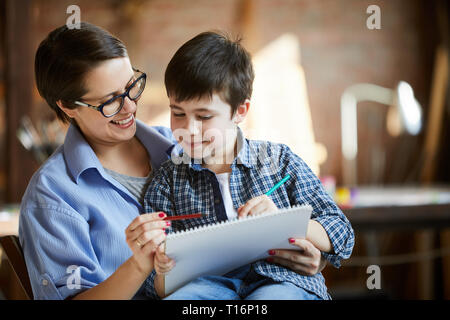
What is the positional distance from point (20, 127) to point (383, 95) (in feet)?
6.96

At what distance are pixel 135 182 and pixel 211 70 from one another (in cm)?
32

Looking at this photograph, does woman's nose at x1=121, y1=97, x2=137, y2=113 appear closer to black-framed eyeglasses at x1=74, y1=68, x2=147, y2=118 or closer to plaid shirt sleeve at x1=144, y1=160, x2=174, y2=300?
black-framed eyeglasses at x1=74, y1=68, x2=147, y2=118

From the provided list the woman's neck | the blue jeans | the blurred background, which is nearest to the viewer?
the blue jeans

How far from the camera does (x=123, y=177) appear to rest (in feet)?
3.68

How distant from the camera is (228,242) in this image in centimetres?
86

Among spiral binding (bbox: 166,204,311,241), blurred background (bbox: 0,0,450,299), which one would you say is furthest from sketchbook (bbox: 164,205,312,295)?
blurred background (bbox: 0,0,450,299)

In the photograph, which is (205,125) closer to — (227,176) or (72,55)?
(227,176)

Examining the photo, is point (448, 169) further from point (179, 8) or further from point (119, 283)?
point (119, 283)

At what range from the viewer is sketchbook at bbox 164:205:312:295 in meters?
0.81

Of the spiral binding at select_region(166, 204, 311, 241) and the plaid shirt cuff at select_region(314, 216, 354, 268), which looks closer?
the spiral binding at select_region(166, 204, 311, 241)

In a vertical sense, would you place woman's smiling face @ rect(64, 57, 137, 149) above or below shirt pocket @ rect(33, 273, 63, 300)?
above

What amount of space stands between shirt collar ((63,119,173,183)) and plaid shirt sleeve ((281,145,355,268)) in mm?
315

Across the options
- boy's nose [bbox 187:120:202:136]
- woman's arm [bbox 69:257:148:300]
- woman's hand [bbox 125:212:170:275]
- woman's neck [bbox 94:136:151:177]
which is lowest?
woman's arm [bbox 69:257:148:300]
